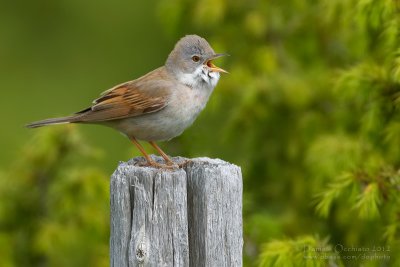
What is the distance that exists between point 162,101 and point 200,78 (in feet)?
1.19

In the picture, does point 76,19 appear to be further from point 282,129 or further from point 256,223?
point 256,223

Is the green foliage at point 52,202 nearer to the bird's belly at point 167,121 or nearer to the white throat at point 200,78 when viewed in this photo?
the bird's belly at point 167,121

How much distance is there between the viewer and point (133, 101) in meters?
6.68

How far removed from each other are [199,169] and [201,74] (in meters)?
1.76

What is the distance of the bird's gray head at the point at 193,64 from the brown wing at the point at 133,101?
12 centimetres

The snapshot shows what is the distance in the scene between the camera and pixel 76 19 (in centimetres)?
1579

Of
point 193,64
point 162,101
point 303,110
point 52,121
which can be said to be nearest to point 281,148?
point 303,110

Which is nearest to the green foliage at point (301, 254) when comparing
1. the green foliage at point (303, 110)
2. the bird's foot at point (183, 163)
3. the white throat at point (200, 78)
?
the green foliage at point (303, 110)

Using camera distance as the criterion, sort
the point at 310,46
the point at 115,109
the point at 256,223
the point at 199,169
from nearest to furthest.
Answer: the point at 199,169
the point at 115,109
the point at 256,223
the point at 310,46

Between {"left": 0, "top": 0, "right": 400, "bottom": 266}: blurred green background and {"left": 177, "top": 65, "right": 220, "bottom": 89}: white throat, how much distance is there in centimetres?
108

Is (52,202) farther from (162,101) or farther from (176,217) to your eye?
(176,217)

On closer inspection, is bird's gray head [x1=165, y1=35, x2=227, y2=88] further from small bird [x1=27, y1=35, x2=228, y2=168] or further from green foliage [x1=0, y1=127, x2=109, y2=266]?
green foliage [x1=0, y1=127, x2=109, y2=266]

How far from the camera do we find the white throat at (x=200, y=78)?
264 inches

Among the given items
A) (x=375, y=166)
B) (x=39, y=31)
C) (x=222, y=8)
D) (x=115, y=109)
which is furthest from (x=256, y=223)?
(x=39, y=31)
